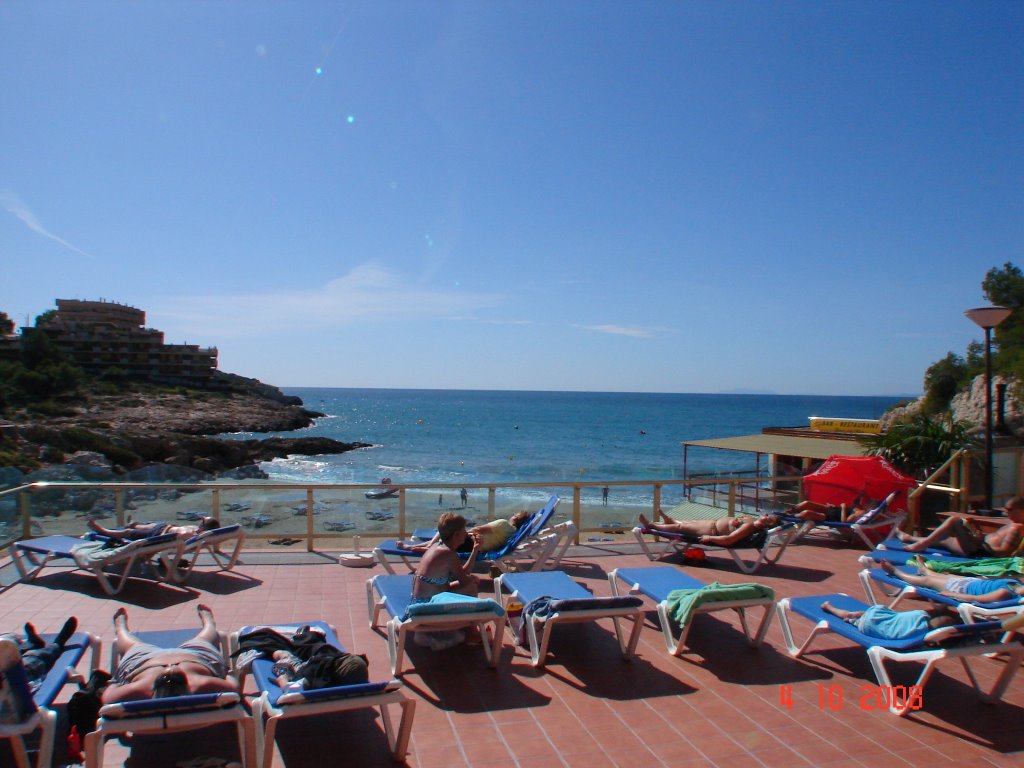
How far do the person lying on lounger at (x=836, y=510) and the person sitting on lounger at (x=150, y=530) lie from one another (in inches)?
276

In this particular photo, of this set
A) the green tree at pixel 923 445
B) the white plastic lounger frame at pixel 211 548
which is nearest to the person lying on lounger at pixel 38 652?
the white plastic lounger frame at pixel 211 548

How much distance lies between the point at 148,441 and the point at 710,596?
4626 centimetres

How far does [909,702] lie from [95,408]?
63.0 m

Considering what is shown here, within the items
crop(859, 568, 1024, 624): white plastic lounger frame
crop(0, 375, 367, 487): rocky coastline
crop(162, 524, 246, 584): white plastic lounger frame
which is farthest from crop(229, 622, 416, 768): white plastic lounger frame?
crop(0, 375, 367, 487): rocky coastline

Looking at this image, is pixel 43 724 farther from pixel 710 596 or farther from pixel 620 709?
pixel 710 596

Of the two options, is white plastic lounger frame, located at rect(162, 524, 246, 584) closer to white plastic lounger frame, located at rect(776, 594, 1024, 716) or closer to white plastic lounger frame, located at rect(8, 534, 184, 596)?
white plastic lounger frame, located at rect(8, 534, 184, 596)

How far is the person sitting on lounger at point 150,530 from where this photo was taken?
23.4ft

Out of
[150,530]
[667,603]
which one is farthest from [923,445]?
[150,530]

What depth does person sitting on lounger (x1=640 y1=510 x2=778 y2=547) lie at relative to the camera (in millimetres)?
7484

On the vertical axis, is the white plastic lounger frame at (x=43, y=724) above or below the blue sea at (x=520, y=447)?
above

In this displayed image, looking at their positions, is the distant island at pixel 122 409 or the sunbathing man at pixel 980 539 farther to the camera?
the distant island at pixel 122 409

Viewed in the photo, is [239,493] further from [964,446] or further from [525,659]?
[964,446]

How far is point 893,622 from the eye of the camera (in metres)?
4.33

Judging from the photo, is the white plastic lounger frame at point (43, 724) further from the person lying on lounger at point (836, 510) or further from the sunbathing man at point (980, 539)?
the person lying on lounger at point (836, 510)
